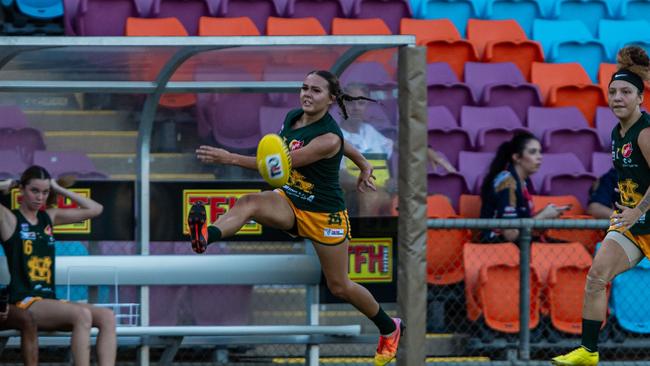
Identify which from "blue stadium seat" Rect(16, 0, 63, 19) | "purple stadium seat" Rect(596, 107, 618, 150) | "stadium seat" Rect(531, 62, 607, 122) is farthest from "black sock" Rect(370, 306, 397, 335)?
"blue stadium seat" Rect(16, 0, 63, 19)

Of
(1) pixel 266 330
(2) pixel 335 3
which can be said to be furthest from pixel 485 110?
(1) pixel 266 330

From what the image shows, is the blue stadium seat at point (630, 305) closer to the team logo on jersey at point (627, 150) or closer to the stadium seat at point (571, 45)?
the team logo on jersey at point (627, 150)

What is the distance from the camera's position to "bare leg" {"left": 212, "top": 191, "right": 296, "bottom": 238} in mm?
6426

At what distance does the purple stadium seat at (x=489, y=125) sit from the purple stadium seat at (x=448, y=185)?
63 centimetres

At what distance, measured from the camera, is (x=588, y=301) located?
6398mm

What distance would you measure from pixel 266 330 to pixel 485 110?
350 centimetres

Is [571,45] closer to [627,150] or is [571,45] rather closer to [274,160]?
[627,150]

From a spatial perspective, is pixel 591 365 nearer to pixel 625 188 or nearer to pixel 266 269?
pixel 625 188

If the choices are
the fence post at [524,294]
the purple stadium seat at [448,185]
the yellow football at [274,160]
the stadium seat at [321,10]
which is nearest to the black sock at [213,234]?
the yellow football at [274,160]

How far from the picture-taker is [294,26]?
10766 millimetres

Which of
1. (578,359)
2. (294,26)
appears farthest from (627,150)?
(294,26)

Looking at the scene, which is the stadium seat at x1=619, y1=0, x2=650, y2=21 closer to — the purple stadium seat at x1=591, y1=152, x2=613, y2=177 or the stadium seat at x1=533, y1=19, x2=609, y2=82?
the stadium seat at x1=533, y1=19, x2=609, y2=82

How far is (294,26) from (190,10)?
1032 millimetres

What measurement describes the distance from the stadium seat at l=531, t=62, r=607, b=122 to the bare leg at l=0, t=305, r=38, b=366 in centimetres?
540
